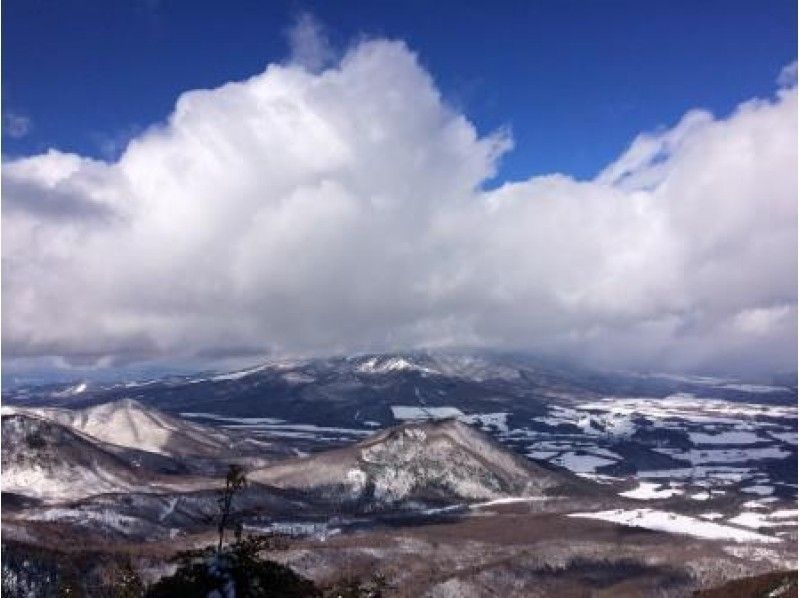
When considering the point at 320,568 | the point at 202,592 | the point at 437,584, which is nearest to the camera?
the point at 202,592

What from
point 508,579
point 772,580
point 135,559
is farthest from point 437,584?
point 772,580

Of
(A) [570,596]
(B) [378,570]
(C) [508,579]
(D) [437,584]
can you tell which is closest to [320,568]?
(B) [378,570]

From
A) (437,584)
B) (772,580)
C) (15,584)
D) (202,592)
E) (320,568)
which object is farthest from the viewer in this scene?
(320,568)

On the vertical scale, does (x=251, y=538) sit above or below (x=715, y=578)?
above

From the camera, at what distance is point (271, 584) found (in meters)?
22.3

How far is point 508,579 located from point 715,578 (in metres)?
44.8

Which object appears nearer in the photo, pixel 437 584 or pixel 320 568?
pixel 437 584

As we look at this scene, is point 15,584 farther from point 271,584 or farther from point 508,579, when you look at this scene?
point 271,584

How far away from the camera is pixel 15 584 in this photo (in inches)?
6427

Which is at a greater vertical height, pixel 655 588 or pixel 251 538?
pixel 251 538

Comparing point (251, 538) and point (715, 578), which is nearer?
point (251, 538)

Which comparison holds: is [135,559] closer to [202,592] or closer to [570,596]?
[570,596]

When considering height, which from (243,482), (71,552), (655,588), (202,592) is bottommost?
(655,588)

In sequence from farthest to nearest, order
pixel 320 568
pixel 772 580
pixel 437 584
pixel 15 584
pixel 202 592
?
pixel 320 568 < pixel 437 584 < pixel 15 584 < pixel 772 580 < pixel 202 592
